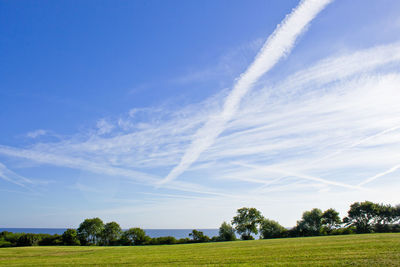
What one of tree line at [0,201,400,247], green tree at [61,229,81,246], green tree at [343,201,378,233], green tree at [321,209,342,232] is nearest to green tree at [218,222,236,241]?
tree line at [0,201,400,247]

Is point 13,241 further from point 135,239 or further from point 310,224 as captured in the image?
point 310,224

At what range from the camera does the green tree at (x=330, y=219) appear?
74.6 metres

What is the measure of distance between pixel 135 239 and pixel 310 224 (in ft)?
183

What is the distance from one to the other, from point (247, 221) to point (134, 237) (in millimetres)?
37699

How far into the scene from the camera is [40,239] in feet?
212

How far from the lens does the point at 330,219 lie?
75.4 meters

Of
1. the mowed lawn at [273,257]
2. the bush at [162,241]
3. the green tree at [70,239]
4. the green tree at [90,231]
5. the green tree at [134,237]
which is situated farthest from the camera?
the green tree at [90,231]

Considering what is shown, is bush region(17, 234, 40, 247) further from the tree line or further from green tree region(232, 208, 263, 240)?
green tree region(232, 208, 263, 240)

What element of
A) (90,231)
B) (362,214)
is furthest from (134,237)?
(362,214)

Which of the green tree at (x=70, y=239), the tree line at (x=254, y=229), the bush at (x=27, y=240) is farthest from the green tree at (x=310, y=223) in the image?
the bush at (x=27, y=240)

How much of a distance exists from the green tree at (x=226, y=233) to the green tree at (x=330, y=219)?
1183 inches

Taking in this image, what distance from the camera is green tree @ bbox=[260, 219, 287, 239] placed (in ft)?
233

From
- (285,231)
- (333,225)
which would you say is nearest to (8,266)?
(285,231)

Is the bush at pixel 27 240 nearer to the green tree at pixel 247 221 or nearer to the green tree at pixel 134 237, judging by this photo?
the green tree at pixel 134 237
